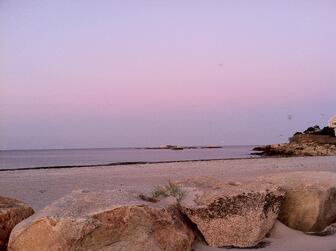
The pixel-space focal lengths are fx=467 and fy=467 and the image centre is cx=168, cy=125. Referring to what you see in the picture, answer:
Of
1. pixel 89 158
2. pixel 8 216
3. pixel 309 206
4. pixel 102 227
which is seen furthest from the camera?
pixel 89 158

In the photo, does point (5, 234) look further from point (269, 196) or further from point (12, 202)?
point (269, 196)

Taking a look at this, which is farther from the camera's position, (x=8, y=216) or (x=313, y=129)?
(x=313, y=129)

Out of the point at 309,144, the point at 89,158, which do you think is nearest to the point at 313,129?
the point at 309,144

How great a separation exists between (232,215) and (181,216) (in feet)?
2.13

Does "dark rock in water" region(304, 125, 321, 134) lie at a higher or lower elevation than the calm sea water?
higher

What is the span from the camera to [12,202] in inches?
236

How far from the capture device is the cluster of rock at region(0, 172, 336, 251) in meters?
4.98

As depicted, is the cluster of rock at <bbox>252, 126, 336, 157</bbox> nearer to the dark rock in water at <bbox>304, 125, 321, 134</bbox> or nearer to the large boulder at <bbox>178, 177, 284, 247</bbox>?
the dark rock in water at <bbox>304, 125, 321, 134</bbox>

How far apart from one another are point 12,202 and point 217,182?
291 cm

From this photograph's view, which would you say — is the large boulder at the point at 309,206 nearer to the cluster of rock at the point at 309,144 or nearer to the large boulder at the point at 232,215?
the large boulder at the point at 232,215

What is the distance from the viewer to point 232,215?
19.5 ft

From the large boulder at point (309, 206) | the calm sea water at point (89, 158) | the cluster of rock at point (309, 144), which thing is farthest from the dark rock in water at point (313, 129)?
the large boulder at point (309, 206)

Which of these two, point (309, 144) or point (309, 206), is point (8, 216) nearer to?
point (309, 206)

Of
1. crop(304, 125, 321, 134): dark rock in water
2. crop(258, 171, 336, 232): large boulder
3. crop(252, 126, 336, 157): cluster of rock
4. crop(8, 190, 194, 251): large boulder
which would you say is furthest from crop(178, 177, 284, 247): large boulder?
crop(304, 125, 321, 134): dark rock in water
